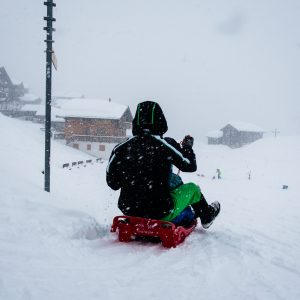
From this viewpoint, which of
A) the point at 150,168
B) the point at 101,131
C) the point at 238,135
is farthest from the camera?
the point at 238,135

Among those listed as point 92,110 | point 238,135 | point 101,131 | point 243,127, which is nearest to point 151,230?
point 101,131

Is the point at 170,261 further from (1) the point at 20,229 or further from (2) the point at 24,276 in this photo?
(1) the point at 20,229

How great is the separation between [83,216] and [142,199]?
1609 millimetres

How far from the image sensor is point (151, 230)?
3.97 m

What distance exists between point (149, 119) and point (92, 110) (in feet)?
155

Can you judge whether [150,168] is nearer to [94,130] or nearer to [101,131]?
[101,131]

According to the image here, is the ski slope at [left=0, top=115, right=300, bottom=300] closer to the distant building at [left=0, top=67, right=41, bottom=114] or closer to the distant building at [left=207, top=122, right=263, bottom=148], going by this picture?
the distant building at [left=0, top=67, right=41, bottom=114]

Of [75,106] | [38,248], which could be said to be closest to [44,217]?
[38,248]

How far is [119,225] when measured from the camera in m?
4.18

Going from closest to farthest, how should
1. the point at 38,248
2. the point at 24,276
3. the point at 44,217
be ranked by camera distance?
the point at 24,276
the point at 38,248
the point at 44,217

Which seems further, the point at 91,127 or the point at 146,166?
the point at 91,127

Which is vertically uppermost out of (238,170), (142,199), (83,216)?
(142,199)

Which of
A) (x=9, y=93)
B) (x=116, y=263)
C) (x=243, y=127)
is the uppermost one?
(x=9, y=93)

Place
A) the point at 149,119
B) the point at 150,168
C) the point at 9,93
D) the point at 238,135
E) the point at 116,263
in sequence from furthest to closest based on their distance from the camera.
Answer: the point at 238,135 < the point at 9,93 < the point at 149,119 < the point at 150,168 < the point at 116,263
